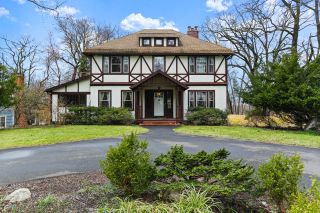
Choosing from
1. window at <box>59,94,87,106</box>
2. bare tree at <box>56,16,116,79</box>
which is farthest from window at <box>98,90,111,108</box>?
bare tree at <box>56,16,116,79</box>

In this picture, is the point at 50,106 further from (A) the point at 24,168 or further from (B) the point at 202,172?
(B) the point at 202,172

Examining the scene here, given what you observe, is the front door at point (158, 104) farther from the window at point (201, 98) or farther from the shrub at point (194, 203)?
the shrub at point (194, 203)

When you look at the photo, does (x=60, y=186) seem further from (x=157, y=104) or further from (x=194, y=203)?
(x=157, y=104)

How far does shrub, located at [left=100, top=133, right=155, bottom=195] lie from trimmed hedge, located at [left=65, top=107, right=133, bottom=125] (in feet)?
54.2

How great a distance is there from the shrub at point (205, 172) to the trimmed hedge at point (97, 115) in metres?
16.2

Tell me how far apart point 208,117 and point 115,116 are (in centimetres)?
703

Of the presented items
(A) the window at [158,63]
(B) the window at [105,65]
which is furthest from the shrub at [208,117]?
(B) the window at [105,65]

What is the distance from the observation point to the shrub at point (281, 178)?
4180 millimetres

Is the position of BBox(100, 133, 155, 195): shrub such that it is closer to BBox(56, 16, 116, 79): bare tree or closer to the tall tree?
the tall tree

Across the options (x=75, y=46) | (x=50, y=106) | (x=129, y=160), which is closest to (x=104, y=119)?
(x=50, y=106)

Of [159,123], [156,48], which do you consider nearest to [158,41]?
[156,48]

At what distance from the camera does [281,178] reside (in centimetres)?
417

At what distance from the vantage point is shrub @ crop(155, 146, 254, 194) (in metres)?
4.49

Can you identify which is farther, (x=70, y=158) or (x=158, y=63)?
(x=158, y=63)
